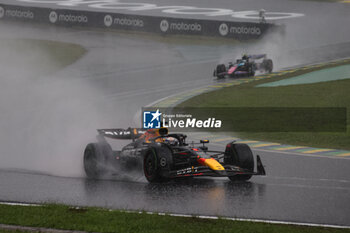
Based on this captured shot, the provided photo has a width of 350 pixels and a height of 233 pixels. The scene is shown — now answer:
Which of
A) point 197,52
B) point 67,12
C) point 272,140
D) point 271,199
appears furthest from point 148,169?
point 67,12

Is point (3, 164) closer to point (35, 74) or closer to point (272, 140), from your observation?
point (272, 140)

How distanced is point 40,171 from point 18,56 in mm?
20842

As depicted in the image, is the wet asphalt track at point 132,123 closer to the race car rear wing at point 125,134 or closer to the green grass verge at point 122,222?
the green grass verge at point 122,222

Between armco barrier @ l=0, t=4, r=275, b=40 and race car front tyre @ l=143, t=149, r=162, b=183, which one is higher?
armco barrier @ l=0, t=4, r=275, b=40

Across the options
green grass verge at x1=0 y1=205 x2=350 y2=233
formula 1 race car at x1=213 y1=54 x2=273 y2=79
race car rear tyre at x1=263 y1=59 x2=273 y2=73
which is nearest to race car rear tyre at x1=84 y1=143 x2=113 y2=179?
green grass verge at x1=0 y1=205 x2=350 y2=233

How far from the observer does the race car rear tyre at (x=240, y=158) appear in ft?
38.8

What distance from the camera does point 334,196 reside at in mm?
10625

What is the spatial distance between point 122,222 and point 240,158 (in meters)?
4.24

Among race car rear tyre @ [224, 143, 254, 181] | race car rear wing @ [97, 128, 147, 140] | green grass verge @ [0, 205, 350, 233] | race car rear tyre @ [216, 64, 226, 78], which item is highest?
race car rear tyre @ [216, 64, 226, 78]

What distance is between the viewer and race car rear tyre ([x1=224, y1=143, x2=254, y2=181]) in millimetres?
11812

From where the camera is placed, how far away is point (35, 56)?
109 feet

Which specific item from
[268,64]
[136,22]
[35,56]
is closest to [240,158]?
[268,64]

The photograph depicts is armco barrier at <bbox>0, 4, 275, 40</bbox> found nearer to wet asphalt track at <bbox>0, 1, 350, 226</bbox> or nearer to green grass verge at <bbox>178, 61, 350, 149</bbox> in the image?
wet asphalt track at <bbox>0, 1, 350, 226</bbox>

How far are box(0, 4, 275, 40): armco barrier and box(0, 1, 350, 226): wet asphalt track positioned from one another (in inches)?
24.1
